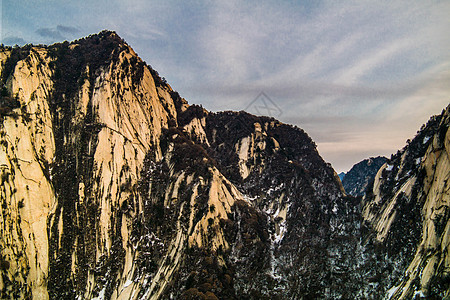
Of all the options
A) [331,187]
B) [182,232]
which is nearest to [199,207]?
[182,232]

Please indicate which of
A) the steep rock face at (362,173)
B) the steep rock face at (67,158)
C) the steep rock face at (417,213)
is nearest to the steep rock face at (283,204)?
the steep rock face at (417,213)

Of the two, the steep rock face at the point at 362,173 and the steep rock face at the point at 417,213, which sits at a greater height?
the steep rock face at the point at 362,173

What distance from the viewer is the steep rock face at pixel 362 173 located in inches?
5226

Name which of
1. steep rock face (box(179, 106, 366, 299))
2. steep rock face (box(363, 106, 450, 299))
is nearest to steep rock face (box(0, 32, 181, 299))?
steep rock face (box(179, 106, 366, 299))

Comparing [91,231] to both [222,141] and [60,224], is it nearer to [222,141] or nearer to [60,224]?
[60,224]

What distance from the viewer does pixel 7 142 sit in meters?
46.9

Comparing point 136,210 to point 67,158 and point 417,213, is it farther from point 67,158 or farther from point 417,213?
point 417,213

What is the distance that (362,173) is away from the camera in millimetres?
139250

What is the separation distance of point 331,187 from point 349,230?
1719 cm

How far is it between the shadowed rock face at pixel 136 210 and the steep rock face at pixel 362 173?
69.6m

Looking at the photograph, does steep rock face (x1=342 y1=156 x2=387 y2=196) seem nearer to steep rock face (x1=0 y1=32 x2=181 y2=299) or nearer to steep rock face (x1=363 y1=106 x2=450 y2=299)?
steep rock face (x1=363 y1=106 x2=450 y2=299)

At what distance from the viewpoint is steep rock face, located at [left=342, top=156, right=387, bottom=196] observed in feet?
436

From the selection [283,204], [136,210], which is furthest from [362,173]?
[136,210]

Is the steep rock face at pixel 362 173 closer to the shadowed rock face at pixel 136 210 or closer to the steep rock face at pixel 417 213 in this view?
the shadowed rock face at pixel 136 210
